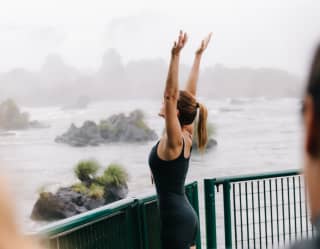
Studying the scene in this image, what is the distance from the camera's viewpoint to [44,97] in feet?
20.8

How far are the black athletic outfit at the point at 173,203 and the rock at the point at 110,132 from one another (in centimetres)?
376

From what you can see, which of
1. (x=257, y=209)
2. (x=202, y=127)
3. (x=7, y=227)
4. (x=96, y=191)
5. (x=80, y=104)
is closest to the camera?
(x=7, y=227)

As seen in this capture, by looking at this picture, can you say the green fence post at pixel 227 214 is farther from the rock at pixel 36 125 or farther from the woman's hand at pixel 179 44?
the rock at pixel 36 125

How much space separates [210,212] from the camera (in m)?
2.97

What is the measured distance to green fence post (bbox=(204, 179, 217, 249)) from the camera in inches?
115

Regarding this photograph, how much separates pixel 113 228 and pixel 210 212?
2.71 feet

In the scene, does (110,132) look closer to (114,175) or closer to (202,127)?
(114,175)

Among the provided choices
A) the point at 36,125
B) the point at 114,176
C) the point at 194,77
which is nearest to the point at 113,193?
the point at 114,176

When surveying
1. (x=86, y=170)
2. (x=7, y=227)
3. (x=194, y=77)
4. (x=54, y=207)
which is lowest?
(x=54, y=207)

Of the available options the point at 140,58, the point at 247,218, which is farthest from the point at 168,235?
the point at 140,58

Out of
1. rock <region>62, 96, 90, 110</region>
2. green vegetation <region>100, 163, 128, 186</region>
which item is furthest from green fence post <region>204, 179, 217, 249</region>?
rock <region>62, 96, 90, 110</region>

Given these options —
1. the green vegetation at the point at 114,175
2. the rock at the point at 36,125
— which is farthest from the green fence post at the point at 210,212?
the rock at the point at 36,125

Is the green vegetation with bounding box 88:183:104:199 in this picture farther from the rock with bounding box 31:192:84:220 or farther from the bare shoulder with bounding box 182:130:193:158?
the bare shoulder with bounding box 182:130:193:158

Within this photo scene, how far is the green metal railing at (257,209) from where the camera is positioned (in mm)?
2994
